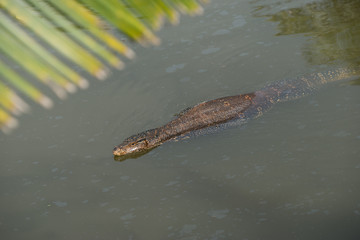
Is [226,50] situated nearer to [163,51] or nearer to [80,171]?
[163,51]

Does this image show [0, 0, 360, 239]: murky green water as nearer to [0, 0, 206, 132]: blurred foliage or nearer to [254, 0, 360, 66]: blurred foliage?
[254, 0, 360, 66]: blurred foliage

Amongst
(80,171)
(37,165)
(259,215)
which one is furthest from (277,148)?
(37,165)

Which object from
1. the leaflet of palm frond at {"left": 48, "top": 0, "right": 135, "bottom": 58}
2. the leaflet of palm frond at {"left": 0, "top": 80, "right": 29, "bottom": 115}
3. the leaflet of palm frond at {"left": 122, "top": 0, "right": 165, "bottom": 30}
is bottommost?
the leaflet of palm frond at {"left": 0, "top": 80, "right": 29, "bottom": 115}

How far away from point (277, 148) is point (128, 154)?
256 cm

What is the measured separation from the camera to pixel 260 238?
518 cm

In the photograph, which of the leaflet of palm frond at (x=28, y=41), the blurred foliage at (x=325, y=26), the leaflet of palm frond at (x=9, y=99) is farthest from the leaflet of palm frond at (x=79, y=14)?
the blurred foliage at (x=325, y=26)

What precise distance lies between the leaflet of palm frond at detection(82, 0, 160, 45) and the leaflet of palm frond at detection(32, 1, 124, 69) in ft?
0.22

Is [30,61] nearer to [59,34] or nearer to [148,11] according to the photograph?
[59,34]

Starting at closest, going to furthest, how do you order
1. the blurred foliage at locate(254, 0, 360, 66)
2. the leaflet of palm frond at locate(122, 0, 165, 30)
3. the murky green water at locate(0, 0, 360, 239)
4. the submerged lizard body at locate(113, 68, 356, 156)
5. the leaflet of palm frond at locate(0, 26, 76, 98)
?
the leaflet of palm frond at locate(0, 26, 76, 98), the leaflet of palm frond at locate(122, 0, 165, 30), the murky green water at locate(0, 0, 360, 239), the submerged lizard body at locate(113, 68, 356, 156), the blurred foliage at locate(254, 0, 360, 66)

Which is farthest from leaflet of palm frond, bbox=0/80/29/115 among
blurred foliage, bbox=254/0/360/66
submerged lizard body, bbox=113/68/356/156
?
blurred foliage, bbox=254/0/360/66

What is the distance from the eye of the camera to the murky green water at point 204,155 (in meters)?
5.68

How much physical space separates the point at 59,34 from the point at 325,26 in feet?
32.8

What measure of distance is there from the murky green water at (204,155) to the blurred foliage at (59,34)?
458cm

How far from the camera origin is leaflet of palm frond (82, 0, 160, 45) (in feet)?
3.35
